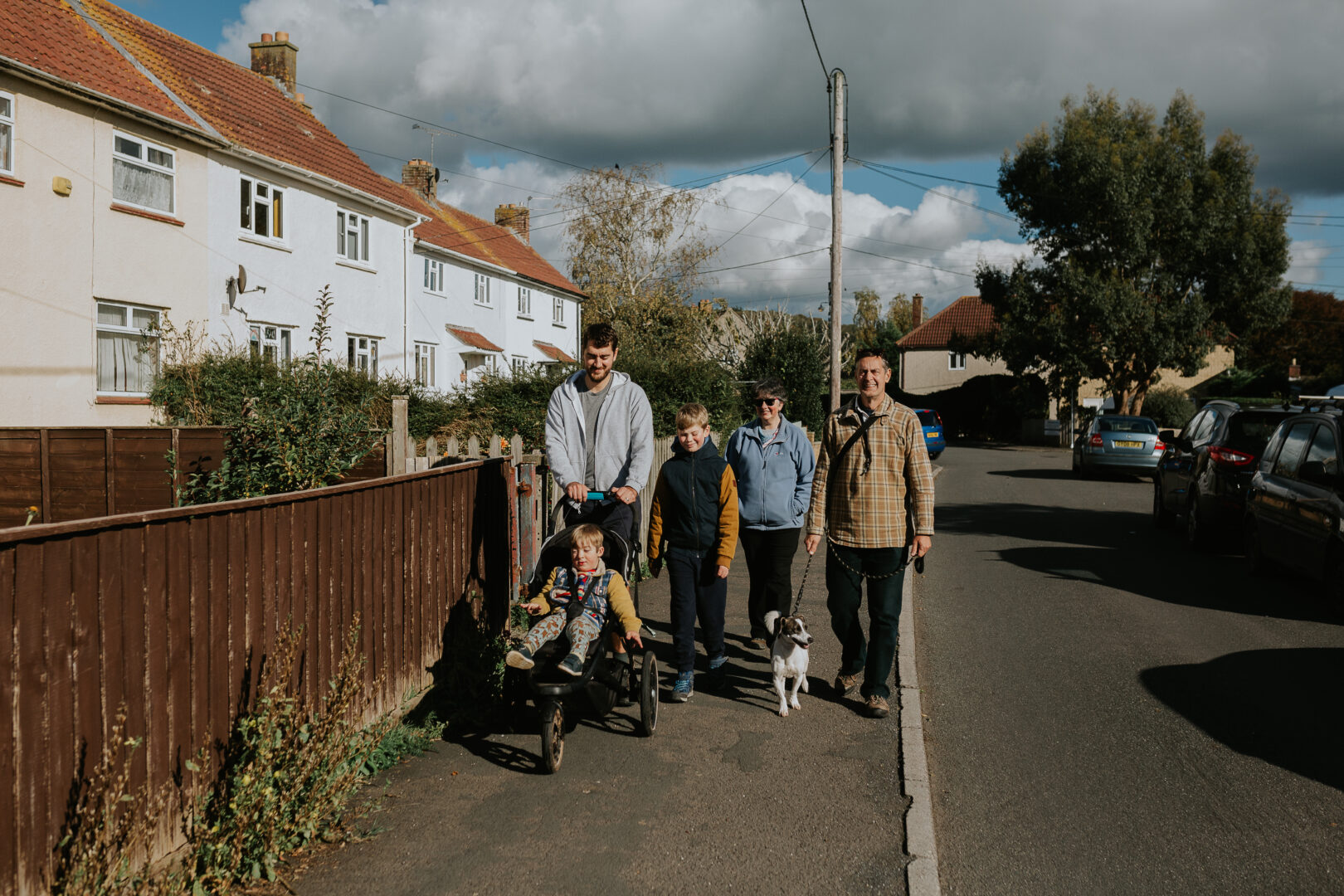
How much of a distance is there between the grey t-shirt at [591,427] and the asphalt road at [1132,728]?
240 cm

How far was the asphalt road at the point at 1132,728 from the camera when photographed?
4.16 meters

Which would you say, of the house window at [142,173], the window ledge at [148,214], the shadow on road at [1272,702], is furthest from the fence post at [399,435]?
the house window at [142,173]

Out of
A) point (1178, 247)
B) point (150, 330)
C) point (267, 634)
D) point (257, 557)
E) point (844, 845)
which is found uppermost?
point (1178, 247)

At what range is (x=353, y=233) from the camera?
85.2ft

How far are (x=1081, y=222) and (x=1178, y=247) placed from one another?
375 cm

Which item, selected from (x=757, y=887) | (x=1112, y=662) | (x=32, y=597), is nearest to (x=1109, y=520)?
(x=1112, y=662)

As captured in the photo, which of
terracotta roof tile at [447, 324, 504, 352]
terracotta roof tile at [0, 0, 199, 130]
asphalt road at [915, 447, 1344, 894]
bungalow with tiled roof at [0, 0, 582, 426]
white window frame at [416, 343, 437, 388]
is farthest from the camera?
terracotta roof tile at [447, 324, 504, 352]

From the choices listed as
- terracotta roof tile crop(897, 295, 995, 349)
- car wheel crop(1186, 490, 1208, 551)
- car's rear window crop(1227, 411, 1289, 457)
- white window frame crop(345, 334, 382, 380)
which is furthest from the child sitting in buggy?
terracotta roof tile crop(897, 295, 995, 349)

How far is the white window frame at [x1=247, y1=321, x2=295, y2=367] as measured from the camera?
21562mm

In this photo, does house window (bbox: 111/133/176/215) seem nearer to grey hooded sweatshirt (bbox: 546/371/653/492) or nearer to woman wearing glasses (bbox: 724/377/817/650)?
grey hooded sweatshirt (bbox: 546/371/653/492)

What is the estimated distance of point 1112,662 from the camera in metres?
7.38

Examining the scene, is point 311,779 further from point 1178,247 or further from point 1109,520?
point 1178,247

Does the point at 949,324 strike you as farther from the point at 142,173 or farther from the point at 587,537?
the point at 587,537

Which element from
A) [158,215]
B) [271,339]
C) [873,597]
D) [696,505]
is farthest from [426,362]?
[873,597]
